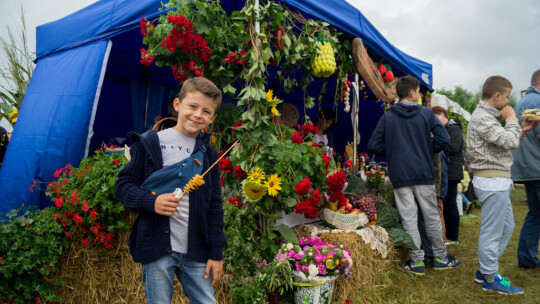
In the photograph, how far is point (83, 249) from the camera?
251cm

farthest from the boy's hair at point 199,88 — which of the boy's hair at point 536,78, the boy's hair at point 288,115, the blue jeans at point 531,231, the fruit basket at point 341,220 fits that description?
the boy's hair at point 536,78

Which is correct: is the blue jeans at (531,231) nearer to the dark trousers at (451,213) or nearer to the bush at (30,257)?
the dark trousers at (451,213)

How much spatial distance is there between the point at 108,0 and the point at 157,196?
3.38 meters

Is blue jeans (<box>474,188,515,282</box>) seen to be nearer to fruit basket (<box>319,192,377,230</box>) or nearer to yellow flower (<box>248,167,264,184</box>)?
fruit basket (<box>319,192,377,230</box>)

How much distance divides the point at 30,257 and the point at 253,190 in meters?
1.53

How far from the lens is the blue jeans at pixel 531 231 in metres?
3.63

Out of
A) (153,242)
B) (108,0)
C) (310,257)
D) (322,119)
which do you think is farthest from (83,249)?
(322,119)

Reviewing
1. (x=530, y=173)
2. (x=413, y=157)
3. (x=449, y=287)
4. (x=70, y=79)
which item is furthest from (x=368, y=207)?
(x=70, y=79)

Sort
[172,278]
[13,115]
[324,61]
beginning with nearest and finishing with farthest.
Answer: [172,278] → [324,61] → [13,115]

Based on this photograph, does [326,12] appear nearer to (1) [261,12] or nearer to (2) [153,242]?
(1) [261,12]

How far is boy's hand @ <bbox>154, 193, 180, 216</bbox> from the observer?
1380 millimetres

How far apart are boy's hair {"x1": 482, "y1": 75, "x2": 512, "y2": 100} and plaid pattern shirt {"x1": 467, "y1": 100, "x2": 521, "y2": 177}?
102 millimetres

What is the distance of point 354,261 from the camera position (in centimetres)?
313

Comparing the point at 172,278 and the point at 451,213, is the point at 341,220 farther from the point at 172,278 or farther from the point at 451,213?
the point at 451,213
